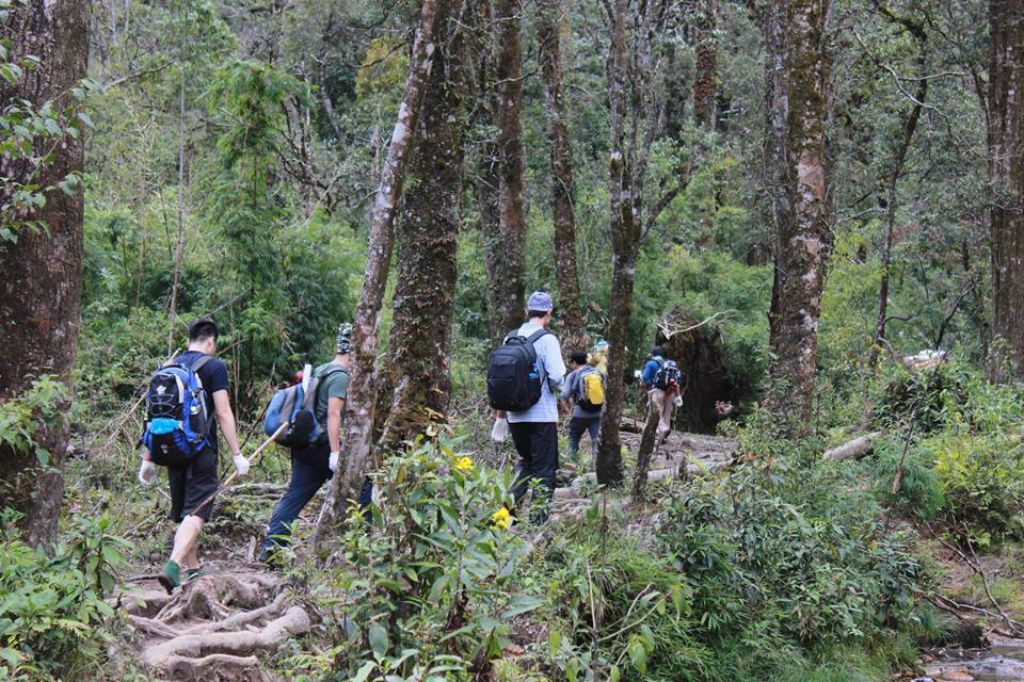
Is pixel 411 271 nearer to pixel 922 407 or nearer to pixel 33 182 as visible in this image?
pixel 33 182

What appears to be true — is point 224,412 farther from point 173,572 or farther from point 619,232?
point 619,232

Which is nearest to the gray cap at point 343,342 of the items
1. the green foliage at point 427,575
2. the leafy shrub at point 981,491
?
the green foliage at point 427,575

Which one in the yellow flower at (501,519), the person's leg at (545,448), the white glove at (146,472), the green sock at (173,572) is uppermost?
the yellow flower at (501,519)

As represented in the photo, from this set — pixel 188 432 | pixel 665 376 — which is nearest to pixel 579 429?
pixel 665 376

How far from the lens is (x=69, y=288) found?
251 inches

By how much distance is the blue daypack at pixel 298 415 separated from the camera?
26.9 feet

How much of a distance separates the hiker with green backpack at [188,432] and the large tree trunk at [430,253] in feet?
4.59

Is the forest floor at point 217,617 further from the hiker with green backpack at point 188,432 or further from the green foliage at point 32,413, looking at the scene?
the green foliage at point 32,413

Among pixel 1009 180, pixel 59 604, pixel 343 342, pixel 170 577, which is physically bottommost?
pixel 170 577

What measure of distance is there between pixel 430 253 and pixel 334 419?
1.56 m

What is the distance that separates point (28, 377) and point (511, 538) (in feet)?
9.93

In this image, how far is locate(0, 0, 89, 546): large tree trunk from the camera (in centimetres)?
614

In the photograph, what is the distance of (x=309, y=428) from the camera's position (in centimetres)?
823

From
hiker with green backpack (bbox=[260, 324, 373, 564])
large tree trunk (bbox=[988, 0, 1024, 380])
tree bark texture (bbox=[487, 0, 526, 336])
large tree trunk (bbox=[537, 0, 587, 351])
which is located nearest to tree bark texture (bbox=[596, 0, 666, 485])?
tree bark texture (bbox=[487, 0, 526, 336])
